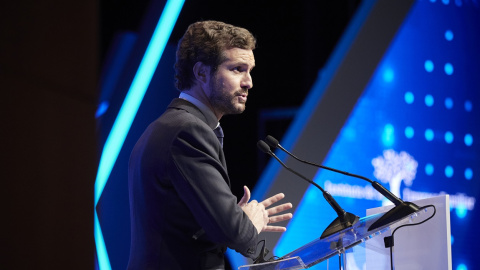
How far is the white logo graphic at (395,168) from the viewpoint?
428 cm

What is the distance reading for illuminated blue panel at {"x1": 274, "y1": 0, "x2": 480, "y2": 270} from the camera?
13.3 feet

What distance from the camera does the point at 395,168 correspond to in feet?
14.4

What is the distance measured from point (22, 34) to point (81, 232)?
9.8 inches

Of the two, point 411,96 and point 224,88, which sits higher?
point 411,96

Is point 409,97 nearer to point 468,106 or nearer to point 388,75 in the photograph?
point 388,75

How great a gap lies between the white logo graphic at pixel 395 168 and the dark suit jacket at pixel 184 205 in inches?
102

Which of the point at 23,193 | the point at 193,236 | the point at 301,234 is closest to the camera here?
the point at 23,193

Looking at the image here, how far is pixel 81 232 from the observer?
727 mm

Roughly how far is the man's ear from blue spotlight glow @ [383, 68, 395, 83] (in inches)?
99.5

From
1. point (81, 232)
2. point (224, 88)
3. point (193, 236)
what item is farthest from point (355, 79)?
point (81, 232)

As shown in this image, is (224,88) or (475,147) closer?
(224,88)

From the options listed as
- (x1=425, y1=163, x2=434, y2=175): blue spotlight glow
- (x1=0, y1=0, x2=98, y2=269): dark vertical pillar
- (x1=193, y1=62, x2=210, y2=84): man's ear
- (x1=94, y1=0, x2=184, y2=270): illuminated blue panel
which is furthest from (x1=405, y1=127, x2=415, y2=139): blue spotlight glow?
(x1=0, y1=0, x2=98, y2=269): dark vertical pillar

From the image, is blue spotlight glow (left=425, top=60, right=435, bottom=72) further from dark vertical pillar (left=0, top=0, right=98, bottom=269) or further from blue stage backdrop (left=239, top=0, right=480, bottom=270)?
dark vertical pillar (left=0, top=0, right=98, bottom=269)

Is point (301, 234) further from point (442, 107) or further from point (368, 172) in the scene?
point (442, 107)
